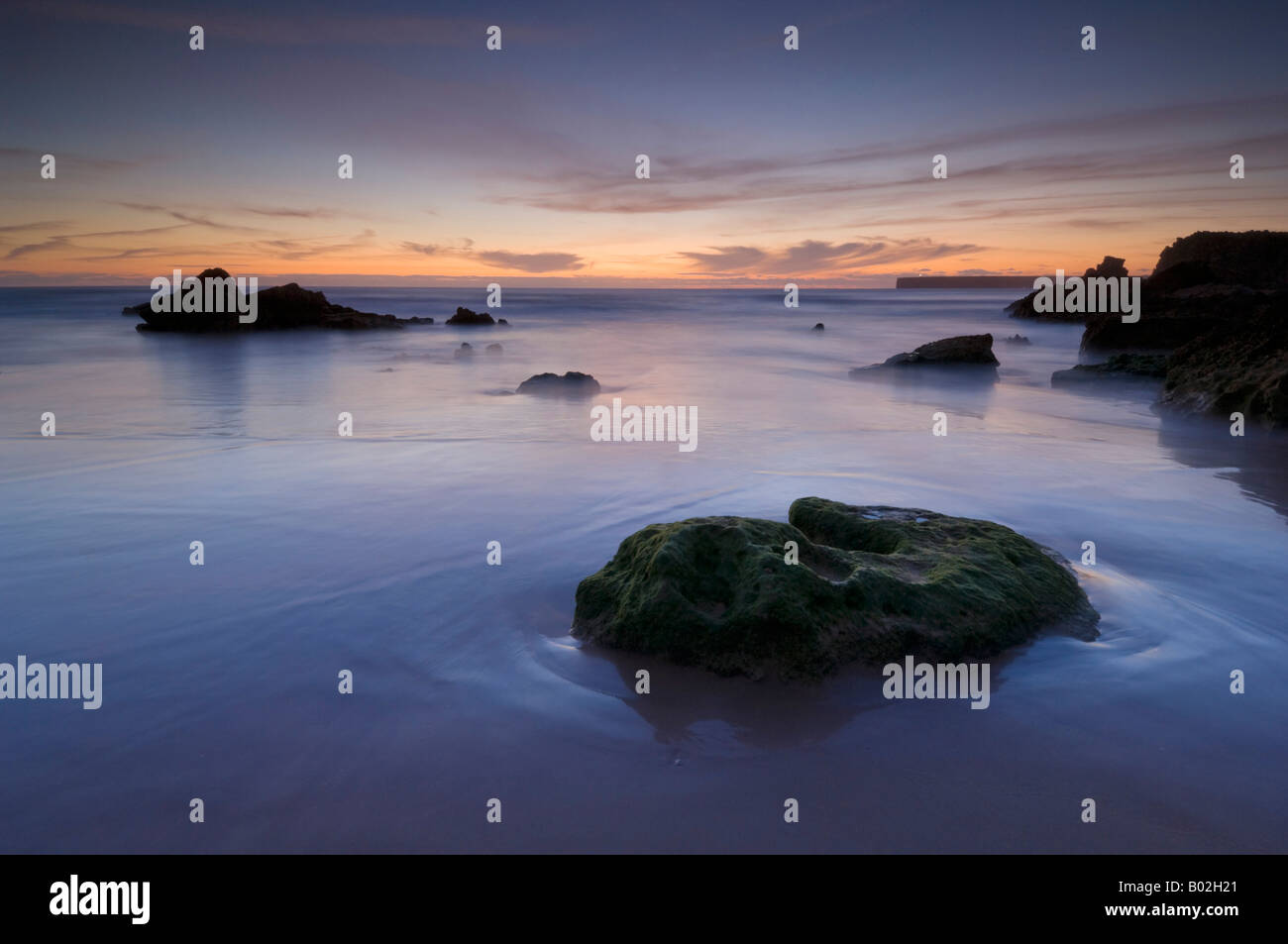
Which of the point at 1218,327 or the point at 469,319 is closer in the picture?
the point at 1218,327

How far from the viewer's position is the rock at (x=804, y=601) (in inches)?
147

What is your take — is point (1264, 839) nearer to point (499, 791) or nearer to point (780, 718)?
point (780, 718)

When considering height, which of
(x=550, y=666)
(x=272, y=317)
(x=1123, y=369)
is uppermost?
(x=272, y=317)

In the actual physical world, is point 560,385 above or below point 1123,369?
below

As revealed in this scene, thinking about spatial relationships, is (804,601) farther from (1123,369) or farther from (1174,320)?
(1174,320)

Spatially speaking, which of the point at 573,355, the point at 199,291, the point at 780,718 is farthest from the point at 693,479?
the point at 199,291

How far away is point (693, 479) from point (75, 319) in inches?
1550

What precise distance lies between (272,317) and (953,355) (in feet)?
82.4

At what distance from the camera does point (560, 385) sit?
15.4 metres

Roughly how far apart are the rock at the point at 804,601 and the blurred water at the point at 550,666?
0.16 metres

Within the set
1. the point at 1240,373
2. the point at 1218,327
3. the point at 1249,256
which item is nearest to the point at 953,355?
the point at 1218,327

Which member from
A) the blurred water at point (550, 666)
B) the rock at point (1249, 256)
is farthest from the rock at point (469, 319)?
the rock at point (1249, 256)

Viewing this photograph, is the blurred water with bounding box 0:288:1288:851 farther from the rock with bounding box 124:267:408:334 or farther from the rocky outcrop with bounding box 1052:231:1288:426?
the rock with bounding box 124:267:408:334

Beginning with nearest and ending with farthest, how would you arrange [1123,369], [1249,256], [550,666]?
[550,666], [1123,369], [1249,256]
